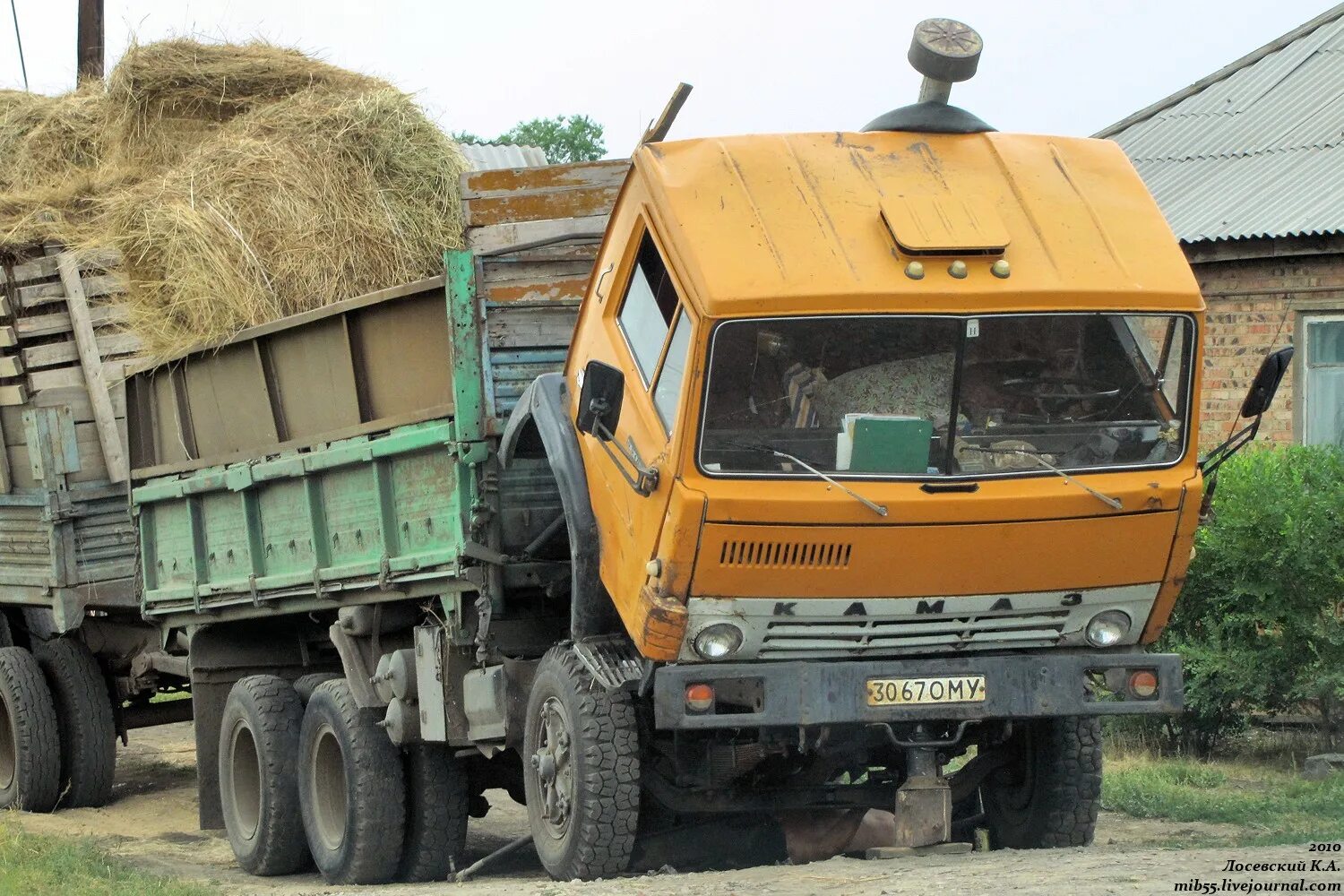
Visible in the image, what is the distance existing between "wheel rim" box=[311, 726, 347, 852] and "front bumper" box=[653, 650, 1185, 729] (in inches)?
104

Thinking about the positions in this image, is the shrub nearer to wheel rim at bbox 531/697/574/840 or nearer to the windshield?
the windshield

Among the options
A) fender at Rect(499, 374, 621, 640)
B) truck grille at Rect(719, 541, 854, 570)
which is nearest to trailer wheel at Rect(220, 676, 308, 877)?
fender at Rect(499, 374, 621, 640)

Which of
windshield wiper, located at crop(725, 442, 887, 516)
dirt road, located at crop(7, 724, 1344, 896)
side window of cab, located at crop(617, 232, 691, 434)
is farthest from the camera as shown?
side window of cab, located at crop(617, 232, 691, 434)

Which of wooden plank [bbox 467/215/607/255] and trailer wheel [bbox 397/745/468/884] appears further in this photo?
trailer wheel [bbox 397/745/468/884]

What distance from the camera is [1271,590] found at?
988 centimetres

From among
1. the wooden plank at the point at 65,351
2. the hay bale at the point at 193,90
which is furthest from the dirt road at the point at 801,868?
the hay bale at the point at 193,90

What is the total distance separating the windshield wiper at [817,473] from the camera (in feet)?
18.6

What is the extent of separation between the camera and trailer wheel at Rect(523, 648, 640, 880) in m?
6.18

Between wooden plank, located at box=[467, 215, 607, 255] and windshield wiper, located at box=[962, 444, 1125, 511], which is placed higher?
wooden plank, located at box=[467, 215, 607, 255]

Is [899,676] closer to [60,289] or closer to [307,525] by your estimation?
[307,525]

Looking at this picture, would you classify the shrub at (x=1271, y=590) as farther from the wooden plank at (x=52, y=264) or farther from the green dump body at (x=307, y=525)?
the wooden plank at (x=52, y=264)

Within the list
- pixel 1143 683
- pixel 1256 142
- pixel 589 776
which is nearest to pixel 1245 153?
pixel 1256 142

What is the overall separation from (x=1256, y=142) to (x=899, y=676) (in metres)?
10.5

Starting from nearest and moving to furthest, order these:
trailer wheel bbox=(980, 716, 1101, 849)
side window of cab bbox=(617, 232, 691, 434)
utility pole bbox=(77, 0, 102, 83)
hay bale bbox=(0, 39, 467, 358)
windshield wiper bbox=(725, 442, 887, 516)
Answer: windshield wiper bbox=(725, 442, 887, 516), side window of cab bbox=(617, 232, 691, 434), trailer wheel bbox=(980, 716, 1101, 849), hay bale bbox=(0, 39, 467, 358), utility pole bbox=(77, 0, 102, 83)
